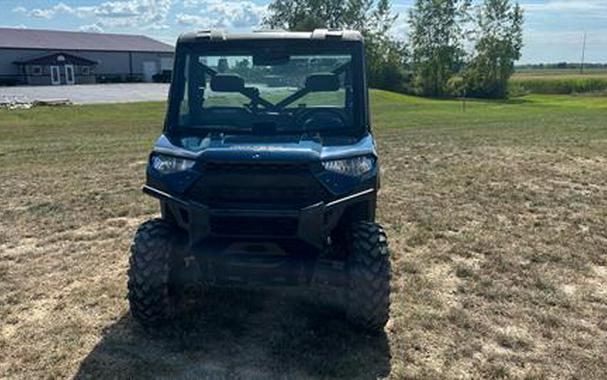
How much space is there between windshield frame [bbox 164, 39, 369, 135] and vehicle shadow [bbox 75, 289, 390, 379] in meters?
1.38

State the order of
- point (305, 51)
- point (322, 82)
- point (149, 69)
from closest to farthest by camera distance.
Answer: point (305, 51)
point (322, 82)
point (149, 69)

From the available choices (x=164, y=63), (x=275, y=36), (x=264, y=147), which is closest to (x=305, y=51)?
(x=275, y=36)

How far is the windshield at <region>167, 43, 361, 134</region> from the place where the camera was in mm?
4023

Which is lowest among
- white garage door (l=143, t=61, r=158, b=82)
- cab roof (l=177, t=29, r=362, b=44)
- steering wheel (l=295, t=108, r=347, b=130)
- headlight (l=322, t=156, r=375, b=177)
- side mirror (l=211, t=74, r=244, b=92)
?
headlight (l=322, t=156, r=375, b=177)

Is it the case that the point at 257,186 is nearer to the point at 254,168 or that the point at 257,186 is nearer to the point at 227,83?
the point at 254,168

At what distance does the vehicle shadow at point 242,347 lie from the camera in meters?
3.36

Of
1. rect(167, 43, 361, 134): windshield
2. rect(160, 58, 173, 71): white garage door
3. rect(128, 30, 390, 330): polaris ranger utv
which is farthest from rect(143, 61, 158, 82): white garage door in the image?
rect(128, 30, 390, 330): polaris ranger utv

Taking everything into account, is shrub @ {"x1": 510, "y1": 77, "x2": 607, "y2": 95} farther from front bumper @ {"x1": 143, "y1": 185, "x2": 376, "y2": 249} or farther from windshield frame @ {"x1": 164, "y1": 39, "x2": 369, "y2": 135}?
front bumper @ {"x1": 143, "y1": 185, "x2": 376, "y2": 249}

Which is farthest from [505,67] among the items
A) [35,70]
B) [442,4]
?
[35,70]

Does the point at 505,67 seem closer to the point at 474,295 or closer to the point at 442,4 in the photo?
the point at 442,4

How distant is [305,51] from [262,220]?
1.37m

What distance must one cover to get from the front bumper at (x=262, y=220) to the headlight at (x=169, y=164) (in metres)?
0.16

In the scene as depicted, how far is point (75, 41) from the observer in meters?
56.6

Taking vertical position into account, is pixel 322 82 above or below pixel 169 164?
above
